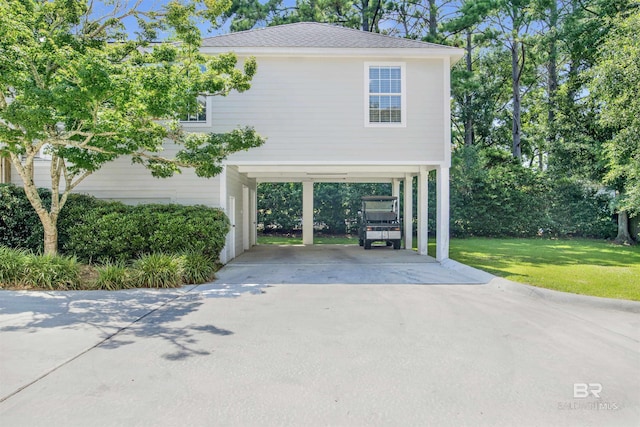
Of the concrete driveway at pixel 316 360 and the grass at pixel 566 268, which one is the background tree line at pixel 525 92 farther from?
the concrete driveway at pixel 316 360

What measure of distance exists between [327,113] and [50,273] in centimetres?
692

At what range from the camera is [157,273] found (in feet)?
24.1

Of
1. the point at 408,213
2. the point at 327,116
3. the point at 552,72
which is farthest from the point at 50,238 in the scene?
the point at 552,72

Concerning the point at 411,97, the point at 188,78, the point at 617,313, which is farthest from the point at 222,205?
the point at 617,313

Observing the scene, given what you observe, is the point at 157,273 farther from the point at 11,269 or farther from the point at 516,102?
the point at 516,102

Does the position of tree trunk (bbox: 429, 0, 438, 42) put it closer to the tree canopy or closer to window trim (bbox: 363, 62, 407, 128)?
window trim (bbox: 363, 62, 407, 128)

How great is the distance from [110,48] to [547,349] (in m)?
8.81

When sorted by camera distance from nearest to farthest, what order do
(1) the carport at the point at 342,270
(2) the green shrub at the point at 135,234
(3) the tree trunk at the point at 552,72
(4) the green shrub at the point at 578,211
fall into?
1. (1) the carport at the point at 342,270
2. (2) the green shrub at the point at 135,234
3. (4) the green shrub at the point at 578,211
4. (3) the tree trunk at the point at 552,72

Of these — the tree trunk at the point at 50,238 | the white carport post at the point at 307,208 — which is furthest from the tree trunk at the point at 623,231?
the tree trunk at the point at 50,238

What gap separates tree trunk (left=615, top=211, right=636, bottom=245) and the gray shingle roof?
40.0ft

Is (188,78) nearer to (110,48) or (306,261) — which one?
Result: (110,48)

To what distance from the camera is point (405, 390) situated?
10.6 feet

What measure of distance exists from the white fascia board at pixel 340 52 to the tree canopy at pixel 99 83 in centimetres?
164

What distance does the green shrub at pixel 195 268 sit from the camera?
25.5 feet
